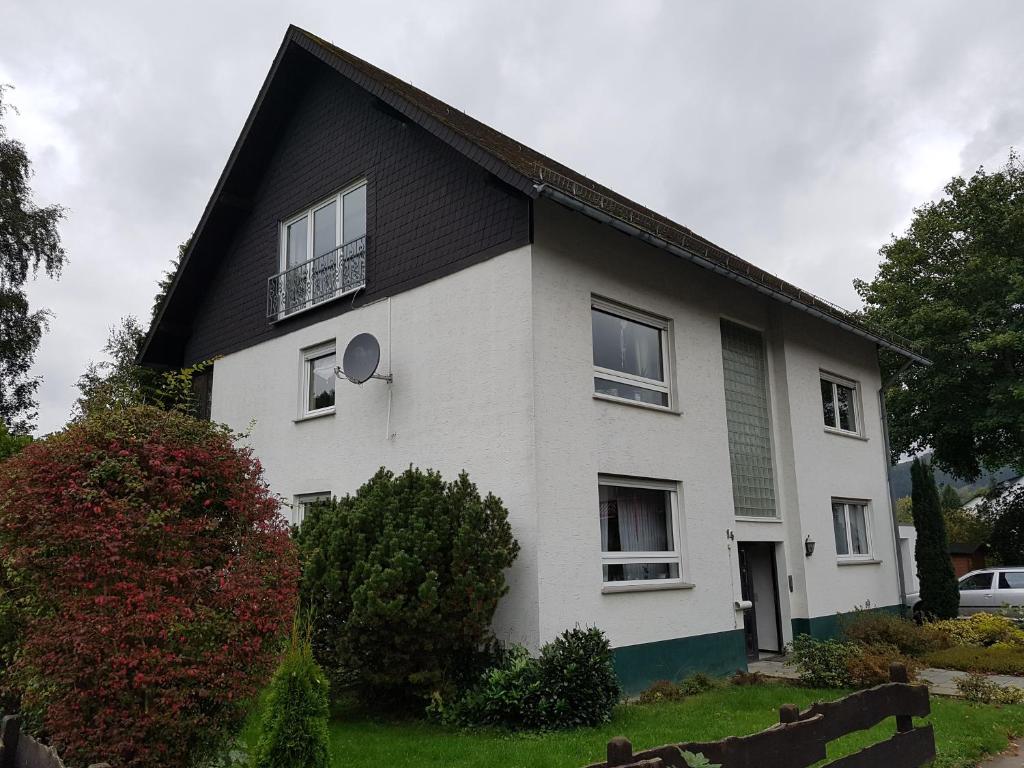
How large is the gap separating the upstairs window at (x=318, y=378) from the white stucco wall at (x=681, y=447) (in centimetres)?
437

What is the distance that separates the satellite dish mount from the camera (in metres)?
11.1

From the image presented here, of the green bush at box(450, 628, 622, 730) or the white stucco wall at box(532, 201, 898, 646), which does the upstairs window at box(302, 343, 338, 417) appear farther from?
the green bush at box(450, 628, 622, 730)

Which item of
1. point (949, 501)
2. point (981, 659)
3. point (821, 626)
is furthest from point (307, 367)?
point (949, 501)

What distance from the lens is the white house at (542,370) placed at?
995 cm

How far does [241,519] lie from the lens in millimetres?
5770

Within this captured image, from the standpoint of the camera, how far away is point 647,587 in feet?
34.1

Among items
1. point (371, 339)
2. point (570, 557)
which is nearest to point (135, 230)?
point (371, 339)

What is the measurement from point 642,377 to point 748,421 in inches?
113

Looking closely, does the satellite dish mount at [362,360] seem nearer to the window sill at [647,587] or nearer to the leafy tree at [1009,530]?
the window sill at [647,587]

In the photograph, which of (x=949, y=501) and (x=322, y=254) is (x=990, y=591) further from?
(x=949, y=501)

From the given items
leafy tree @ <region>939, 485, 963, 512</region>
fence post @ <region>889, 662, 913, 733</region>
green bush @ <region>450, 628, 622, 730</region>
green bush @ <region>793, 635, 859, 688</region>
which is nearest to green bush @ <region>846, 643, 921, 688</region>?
green bush @ <region>793, 635, 859, 688</region>

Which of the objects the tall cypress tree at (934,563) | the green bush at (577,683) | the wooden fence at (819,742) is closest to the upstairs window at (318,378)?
the green bush at (577,683)

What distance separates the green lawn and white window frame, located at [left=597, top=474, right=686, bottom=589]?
1593mm

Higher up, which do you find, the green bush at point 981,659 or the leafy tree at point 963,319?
the leafy tree at point 963,319
